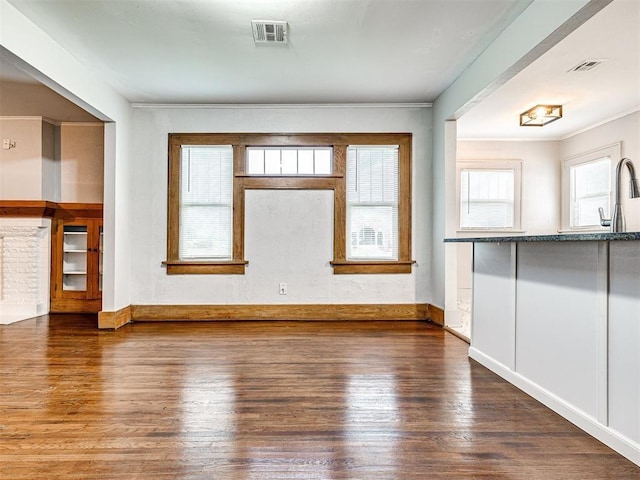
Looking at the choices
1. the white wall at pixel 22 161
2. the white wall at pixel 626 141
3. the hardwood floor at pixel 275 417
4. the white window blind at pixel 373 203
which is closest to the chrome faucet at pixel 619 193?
the hardwood floor at pixel 275 417

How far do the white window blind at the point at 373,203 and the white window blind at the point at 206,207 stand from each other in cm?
152

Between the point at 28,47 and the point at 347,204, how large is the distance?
11.0 ft

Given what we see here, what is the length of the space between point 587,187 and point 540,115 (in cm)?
181

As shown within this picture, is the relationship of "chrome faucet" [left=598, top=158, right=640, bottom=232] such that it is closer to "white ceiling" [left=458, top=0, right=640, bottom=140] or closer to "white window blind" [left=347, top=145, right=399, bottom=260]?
"white ceiling" [left=458, top=0, right=640, bottom=140]

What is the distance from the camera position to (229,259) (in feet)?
15.9

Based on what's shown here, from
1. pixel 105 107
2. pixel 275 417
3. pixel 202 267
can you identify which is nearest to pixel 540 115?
pixel 202 267

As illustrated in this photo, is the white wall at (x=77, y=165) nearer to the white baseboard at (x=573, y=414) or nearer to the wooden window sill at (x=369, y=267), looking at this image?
the wooden window sill at (x=369, y=267)

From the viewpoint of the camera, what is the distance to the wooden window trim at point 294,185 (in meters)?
4.82

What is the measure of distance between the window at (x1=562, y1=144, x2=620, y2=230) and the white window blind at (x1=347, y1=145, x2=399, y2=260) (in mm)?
3295

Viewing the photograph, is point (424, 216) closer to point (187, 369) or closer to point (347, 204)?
point (347, 204)

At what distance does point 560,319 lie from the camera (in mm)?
2225

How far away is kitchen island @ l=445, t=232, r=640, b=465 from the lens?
175 centimetres

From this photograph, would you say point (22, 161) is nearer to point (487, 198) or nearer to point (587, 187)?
point (487, 198)

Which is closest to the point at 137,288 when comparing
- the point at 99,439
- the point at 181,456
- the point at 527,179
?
the point at 99,439
